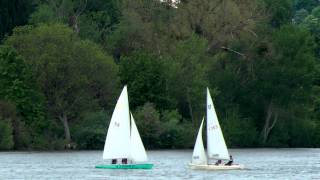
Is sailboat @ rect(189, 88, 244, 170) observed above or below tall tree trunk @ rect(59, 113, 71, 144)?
below

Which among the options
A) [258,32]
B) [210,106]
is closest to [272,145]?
→ [258,32]

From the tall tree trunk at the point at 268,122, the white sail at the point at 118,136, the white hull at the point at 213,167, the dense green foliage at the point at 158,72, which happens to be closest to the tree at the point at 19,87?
the dense green foliage at the point at 158,72

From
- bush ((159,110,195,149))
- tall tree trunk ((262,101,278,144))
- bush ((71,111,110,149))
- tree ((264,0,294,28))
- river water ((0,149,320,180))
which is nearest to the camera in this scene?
river water ((0,149,320,180))

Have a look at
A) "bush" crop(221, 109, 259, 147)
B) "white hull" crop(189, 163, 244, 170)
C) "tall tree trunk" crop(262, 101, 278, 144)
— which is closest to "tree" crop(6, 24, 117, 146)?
"bush" crop(221, 109, 259, 147)

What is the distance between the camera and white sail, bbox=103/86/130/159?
265ft

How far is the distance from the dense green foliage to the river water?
7298mm

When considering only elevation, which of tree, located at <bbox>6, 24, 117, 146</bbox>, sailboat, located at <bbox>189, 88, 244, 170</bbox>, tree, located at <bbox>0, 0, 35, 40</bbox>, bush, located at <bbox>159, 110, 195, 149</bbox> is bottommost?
sailboat, located at <bbox>189, 88, 244, 170</bbox>

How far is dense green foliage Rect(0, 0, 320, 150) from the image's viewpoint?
113938 mm

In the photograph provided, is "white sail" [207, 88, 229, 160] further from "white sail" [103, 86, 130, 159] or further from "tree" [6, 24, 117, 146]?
"tree" [6, 24, 117, 146]

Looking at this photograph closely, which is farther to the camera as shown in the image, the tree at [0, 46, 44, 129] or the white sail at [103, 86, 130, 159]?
the tree at [0, 46, 44, 129]

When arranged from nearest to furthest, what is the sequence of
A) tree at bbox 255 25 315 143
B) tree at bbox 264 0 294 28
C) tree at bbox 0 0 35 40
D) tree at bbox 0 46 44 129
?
tree at bbox 0 46 44 129, tree at bbox 255 25 315 143, tree at bbox 0 0 35 40, tree at bbox 264 0 294 28

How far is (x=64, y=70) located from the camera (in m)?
115

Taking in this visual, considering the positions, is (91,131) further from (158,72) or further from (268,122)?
(268,122)

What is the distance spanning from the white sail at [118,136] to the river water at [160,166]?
1356mm
